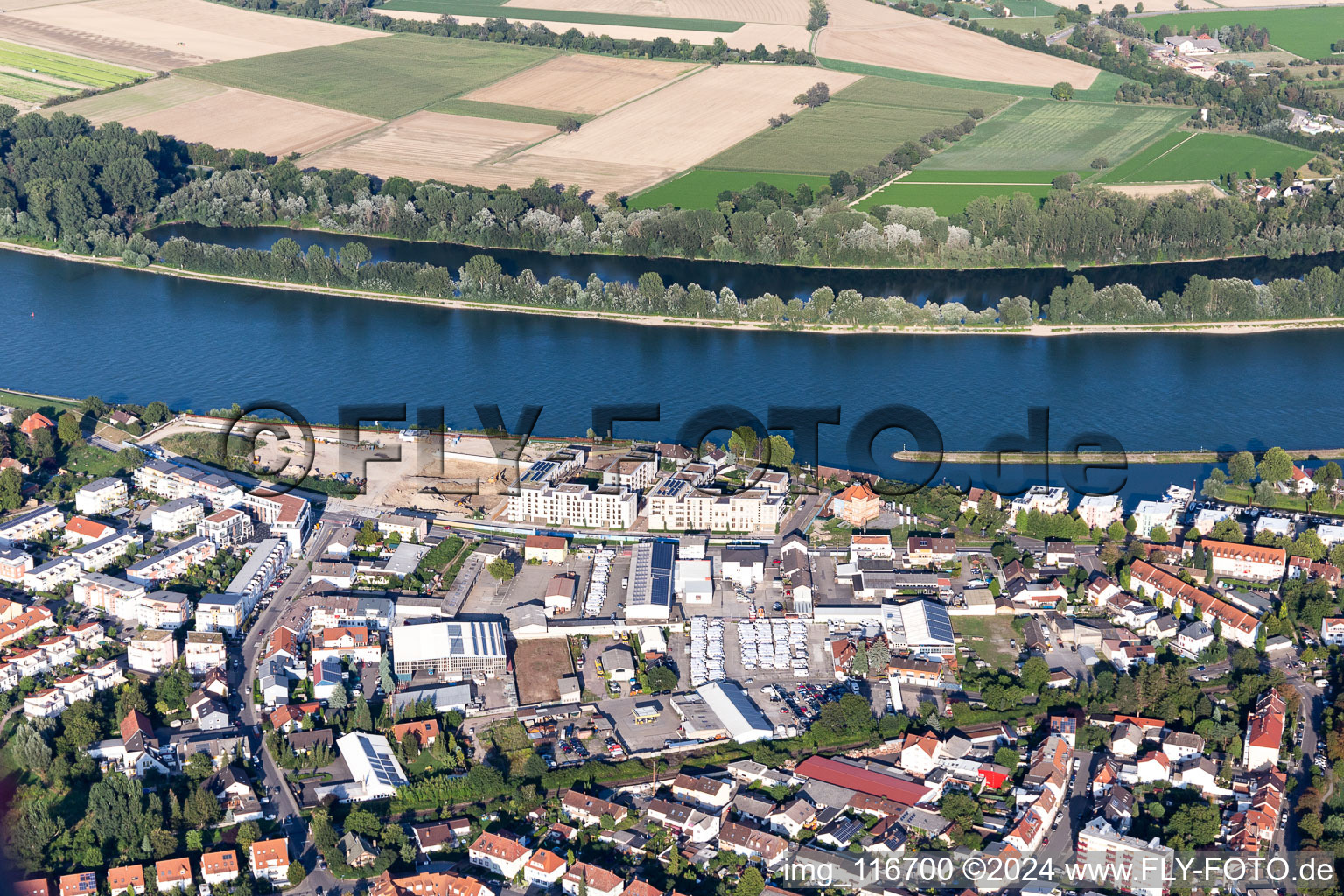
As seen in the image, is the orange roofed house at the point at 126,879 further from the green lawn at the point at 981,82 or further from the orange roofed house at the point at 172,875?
the green lawn at the point at 981,82

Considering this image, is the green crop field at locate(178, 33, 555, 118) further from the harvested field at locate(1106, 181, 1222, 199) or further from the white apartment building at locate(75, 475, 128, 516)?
the white apartment building at locate(75, 475, 128, 516)

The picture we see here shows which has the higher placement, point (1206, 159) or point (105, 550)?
point (1206, 159)

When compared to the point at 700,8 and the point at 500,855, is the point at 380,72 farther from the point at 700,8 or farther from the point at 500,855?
the point at 500,855

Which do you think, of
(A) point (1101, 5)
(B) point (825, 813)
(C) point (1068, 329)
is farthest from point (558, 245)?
(A) point (1101, 5)

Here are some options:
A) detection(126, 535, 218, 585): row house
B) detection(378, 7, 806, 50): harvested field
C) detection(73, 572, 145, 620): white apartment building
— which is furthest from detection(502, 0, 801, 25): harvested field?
detection(73, 572, 145, 620): white apartment building

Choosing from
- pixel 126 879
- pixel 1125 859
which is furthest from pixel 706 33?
pixel 126 879
